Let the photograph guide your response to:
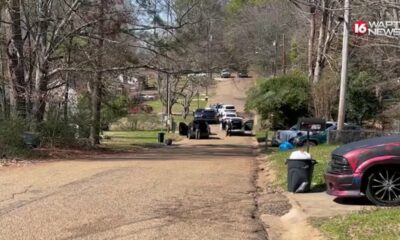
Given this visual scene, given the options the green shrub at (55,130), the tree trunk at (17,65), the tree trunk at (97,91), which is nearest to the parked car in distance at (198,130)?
the tree trunk at (97,91)

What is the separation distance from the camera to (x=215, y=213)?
1102 centimetres

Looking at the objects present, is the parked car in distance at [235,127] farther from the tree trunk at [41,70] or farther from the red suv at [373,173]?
the red suv at [373,173]

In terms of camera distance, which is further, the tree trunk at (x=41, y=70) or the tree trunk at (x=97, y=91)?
the tree trunk at (x=97, y=91)

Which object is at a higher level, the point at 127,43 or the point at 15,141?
the point at 127,43

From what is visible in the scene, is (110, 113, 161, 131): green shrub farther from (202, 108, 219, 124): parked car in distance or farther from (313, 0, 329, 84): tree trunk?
(313, 0, 329, 84): tree trunk

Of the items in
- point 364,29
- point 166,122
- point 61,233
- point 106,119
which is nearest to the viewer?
point 61,233

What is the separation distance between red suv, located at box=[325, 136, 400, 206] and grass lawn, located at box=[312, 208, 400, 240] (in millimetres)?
903

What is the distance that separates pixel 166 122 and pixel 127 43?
1473 inches

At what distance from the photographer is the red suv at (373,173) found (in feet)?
36.3

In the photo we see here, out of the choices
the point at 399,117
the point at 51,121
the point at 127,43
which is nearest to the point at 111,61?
the point at 127,43

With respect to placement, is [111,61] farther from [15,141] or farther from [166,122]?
[166,122]

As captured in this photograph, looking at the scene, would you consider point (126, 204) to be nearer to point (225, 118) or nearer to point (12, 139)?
point (12, 139)

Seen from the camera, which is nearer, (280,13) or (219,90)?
(280,13)

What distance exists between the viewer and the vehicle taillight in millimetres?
11328
